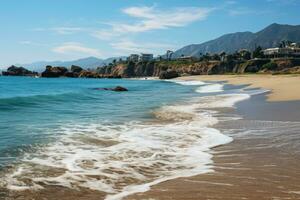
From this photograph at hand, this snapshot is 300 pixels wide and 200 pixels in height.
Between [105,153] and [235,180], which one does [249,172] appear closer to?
[235,180]

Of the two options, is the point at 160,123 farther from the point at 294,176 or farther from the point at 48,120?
the point at 294,176

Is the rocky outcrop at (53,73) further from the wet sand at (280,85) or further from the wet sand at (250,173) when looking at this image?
the wet sand at (250,173)

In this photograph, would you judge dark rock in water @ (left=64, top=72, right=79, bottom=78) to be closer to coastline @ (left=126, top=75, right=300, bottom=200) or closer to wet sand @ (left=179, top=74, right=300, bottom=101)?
wet sand @ (left=179, top=74, right=300, bottom=101)

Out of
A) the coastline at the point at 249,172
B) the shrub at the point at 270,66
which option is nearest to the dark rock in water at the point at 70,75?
the shrub at the point at 270,66

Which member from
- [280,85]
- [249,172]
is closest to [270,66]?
[280,85]

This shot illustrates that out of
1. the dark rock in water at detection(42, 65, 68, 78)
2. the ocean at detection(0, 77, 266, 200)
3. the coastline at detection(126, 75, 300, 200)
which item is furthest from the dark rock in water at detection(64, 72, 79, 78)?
the coastline at detection(126, 75, 300, 200)

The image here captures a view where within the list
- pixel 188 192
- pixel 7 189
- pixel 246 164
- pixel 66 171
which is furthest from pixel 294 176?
pixel 7 189

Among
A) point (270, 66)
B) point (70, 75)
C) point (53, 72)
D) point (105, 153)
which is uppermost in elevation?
point (270, 66)

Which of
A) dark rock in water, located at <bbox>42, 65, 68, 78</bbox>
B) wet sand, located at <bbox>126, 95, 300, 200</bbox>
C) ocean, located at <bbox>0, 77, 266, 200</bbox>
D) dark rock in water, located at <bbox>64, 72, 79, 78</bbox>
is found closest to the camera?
wet sand, located at <bbox>126, 95, 300, 200</bbox>

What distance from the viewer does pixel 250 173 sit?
9844 mm

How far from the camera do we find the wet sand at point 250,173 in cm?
820

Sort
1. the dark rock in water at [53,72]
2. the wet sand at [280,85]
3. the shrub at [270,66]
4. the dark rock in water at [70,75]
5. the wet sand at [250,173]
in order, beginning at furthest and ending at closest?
the dark rock in water at [70,75], the dark rock in water at [53,72], the shrub at [270,66], the wet sand at [280,85], the wet sand at [250,173]

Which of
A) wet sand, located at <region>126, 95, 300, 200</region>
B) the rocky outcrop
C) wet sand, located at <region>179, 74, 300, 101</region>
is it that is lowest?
wet sand, located at <region>126, 95, 300, 200</region>

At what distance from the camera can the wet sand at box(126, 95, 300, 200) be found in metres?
8.20
